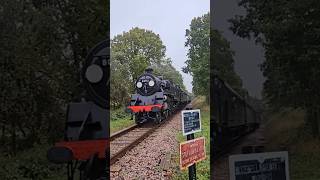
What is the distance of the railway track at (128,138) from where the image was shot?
3529 mm

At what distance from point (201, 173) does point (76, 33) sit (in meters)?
1.63

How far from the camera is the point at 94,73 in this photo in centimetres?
343

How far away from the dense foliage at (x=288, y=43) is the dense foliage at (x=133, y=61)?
1.03m

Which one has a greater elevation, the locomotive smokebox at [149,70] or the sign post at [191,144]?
the locomotive smokebox at [149,70]

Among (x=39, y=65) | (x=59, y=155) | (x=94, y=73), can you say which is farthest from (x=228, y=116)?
(x=39, y=65)

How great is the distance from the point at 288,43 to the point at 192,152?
1.56m

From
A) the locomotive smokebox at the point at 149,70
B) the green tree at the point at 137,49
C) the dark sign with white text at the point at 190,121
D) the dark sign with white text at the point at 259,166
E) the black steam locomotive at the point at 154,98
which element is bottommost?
the dark sign with white text at the point at 259,166

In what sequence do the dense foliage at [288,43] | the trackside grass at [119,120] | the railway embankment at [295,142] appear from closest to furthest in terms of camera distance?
1. the trackside grass at [119,120]
2. the dense foliage at [288,43]
3. the railway embankment at [295,142]

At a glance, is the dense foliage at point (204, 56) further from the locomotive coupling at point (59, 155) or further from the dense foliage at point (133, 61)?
the locomotive coupling at point (59, 155)

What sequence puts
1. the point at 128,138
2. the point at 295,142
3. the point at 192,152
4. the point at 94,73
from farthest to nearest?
the point at 295,142 → the point at 192,152 → the point at 128,138 → the point at 94,73

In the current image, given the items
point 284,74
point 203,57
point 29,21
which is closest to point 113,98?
point 29,21

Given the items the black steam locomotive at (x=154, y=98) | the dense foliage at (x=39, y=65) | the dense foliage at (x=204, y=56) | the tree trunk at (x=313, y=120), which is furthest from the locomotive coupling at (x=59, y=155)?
the tree trunk at (x=313, y=120)

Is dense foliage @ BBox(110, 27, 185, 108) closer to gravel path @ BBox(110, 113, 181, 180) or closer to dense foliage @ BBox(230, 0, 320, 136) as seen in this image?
gravel path @ BBox(110, 113, 181, 180)

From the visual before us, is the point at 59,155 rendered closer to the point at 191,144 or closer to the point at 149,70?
the point at 149,70
